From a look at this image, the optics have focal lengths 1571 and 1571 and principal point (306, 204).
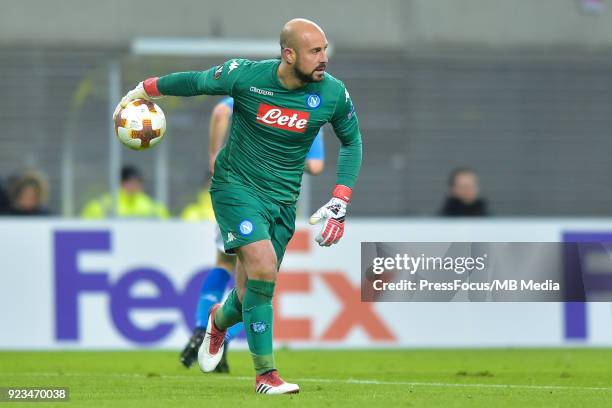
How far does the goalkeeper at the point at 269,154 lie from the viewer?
26.6 feet

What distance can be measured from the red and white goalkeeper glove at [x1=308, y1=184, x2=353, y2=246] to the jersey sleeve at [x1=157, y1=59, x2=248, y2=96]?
78 cm

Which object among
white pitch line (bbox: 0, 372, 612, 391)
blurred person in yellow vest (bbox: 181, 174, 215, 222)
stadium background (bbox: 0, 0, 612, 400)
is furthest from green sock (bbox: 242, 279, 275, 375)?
stadium background (bbox: 0, 0, 612, 400)

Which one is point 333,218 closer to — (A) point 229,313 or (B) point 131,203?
(A) point 229,313

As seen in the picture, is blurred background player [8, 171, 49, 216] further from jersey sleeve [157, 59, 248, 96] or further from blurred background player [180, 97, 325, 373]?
jersey sleeve [157, 59, 248, 96]

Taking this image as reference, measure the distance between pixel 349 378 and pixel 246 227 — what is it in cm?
231

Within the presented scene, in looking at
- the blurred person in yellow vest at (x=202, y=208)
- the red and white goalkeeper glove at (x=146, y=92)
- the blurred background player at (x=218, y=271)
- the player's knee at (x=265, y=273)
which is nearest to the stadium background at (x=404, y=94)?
the blurred person in yellow vest at (x=202, y=208)

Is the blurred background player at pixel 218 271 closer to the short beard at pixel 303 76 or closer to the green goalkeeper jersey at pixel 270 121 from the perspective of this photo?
the green goalkeeper jersey at pixel 270 121

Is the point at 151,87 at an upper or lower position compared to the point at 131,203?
Answer: upper

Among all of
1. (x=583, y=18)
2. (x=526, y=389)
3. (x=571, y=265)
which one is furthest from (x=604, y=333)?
(x=583, y=18)

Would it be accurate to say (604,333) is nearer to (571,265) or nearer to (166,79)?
(571,265)

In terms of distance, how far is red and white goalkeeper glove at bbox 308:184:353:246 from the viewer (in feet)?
26.6

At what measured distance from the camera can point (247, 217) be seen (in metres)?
8.16

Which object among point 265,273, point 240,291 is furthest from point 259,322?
point 240,291

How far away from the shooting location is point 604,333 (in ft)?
44.2
